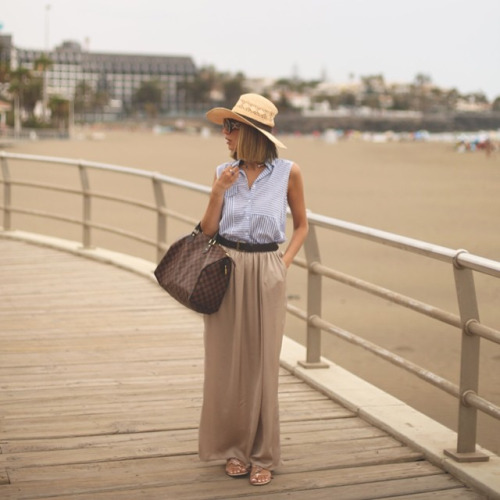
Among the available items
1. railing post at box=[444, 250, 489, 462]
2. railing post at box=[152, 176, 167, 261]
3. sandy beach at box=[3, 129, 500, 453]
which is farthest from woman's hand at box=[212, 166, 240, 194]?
railing post at box=[152, 176, 167, 261]

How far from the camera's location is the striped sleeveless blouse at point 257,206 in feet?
13.3

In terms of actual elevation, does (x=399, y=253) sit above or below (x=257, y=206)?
below

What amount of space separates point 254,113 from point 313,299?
7.05 ft

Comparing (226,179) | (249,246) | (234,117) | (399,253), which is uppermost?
(234,117)

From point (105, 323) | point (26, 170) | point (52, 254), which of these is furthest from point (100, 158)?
point (105, 323)

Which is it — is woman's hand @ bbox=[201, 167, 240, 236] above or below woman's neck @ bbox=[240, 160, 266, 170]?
below

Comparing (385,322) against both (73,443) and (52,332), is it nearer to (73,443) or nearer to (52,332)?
(52,332)

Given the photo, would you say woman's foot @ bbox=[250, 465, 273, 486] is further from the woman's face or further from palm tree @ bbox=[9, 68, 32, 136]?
palm tree @ bbox=[9, 68, 32, 136]

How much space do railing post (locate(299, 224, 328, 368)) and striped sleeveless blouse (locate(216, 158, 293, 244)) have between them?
1.79 metres

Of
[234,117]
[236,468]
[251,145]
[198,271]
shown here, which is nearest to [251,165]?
[251,145]

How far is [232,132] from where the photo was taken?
405 cm

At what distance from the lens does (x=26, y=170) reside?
33031 millimetres

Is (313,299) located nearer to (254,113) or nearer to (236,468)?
(236,468)

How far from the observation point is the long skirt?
4062 millimetres
